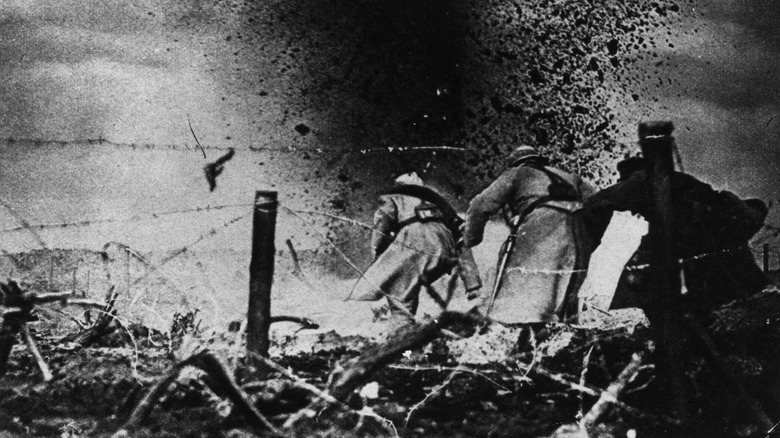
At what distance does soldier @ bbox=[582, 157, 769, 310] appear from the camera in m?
3.57

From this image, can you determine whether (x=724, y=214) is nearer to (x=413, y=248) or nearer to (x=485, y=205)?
(x=485, y=205)

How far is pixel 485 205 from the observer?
3484 millimetres

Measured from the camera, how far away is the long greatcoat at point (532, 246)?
348 centimetres

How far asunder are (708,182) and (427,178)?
4.69 ft

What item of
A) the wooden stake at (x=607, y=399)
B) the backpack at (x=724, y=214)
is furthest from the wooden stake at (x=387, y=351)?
the backpack at (x=724, y=214)

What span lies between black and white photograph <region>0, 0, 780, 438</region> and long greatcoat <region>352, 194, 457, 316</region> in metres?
0.01

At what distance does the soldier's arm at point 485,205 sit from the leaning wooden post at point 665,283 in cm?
72

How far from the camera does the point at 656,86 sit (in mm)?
3617

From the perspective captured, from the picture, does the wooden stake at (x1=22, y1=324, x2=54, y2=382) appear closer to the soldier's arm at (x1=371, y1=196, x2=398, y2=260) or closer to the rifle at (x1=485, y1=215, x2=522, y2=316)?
the soldier's arm at (x1=371, y1=196, x2=398, y2=260)

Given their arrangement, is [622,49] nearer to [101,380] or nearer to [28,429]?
[101,380]

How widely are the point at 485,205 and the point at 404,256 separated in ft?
1.52

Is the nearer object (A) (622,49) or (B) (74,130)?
(B) (74,130)

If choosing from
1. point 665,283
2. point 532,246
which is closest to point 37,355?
point 532,246

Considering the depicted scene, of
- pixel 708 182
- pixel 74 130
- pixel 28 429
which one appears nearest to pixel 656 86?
pixel 708 182
